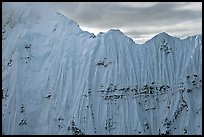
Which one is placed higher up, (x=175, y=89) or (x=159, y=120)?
(x=175, y=89)

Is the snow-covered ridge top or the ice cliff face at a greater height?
the snow-covered ridge top

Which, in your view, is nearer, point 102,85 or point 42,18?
point 102,85

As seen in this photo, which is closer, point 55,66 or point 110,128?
point 110,128

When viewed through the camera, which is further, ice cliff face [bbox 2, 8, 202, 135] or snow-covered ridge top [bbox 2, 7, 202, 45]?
snow-covered ridge top [bbox 2, 7, 202, 45]

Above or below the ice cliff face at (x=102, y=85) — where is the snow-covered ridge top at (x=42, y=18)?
above

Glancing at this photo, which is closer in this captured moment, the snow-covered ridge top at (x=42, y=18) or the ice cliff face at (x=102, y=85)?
the ice cliff face at (x=102, y=85)

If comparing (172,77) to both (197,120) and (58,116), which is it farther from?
(58,116)

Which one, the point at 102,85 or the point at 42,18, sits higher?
the point at 42,18

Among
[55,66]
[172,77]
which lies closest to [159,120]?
[172,77]
